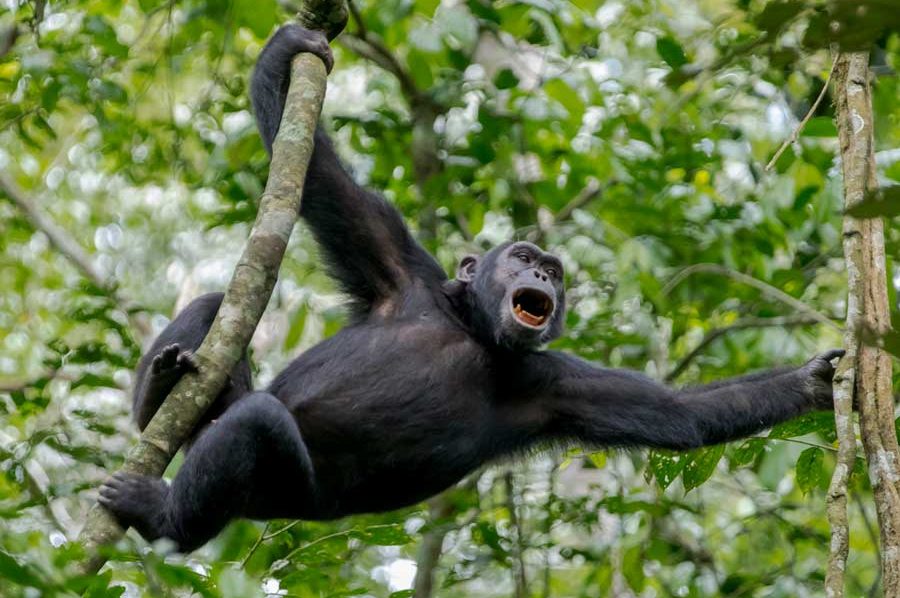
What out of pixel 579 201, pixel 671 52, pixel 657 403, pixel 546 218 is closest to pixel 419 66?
pixel 671 52

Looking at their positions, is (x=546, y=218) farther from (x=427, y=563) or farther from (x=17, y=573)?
(x=17, y=573)

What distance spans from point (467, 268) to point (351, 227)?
1094mm

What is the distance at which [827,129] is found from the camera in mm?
6746

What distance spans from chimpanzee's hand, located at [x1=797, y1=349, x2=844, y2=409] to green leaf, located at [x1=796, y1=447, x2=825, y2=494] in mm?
963

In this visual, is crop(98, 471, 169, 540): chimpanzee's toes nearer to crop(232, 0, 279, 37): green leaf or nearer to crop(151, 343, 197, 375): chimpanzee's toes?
crop(151, 343, 197, 375): chimpanzee's toes

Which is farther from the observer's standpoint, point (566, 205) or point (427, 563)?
point (566, 205)

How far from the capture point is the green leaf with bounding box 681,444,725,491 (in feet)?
19.5

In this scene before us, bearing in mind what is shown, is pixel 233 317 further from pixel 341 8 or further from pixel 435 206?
pixel 435 206

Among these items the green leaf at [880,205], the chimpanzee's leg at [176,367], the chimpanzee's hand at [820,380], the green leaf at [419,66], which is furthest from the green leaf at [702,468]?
the green leaf at [880,205]

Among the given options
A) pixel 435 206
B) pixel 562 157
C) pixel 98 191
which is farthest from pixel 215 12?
pixel 98 191

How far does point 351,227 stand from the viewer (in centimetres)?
716

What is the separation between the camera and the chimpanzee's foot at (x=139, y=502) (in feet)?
16.5

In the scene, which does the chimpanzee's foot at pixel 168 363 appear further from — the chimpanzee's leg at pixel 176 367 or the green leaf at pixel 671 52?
the green leaf at pixel 671 52

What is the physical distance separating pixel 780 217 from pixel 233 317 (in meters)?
5.40
